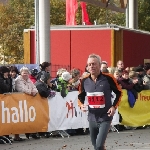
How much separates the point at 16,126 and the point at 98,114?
5.52 metres

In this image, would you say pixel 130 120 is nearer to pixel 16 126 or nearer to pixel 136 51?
pixel 16 126

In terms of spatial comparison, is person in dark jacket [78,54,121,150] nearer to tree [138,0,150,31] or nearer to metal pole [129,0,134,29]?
metal pole [129,0,134,29]

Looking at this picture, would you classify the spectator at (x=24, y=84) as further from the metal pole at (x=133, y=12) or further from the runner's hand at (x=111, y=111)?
the metal pole at (x=133, y=12)

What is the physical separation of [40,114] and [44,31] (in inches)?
296

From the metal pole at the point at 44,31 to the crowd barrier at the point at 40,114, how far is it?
16.9ft

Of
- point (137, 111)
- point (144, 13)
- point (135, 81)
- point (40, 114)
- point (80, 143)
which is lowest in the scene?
point (80, 143)

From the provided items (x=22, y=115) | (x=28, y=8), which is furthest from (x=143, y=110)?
(x=28, y=8)

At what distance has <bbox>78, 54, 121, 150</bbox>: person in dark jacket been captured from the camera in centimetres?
985

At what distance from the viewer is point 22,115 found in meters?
15.3

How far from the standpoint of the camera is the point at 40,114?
52.4 ft

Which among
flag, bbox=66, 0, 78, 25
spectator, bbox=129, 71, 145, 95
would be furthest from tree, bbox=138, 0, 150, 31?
spectator, bbox=129, 71, 145, 95

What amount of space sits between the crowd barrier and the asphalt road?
342 mm

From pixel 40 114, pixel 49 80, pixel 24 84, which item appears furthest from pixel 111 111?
pixel 49 80

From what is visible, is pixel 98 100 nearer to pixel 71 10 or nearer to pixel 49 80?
pixel 49 80
